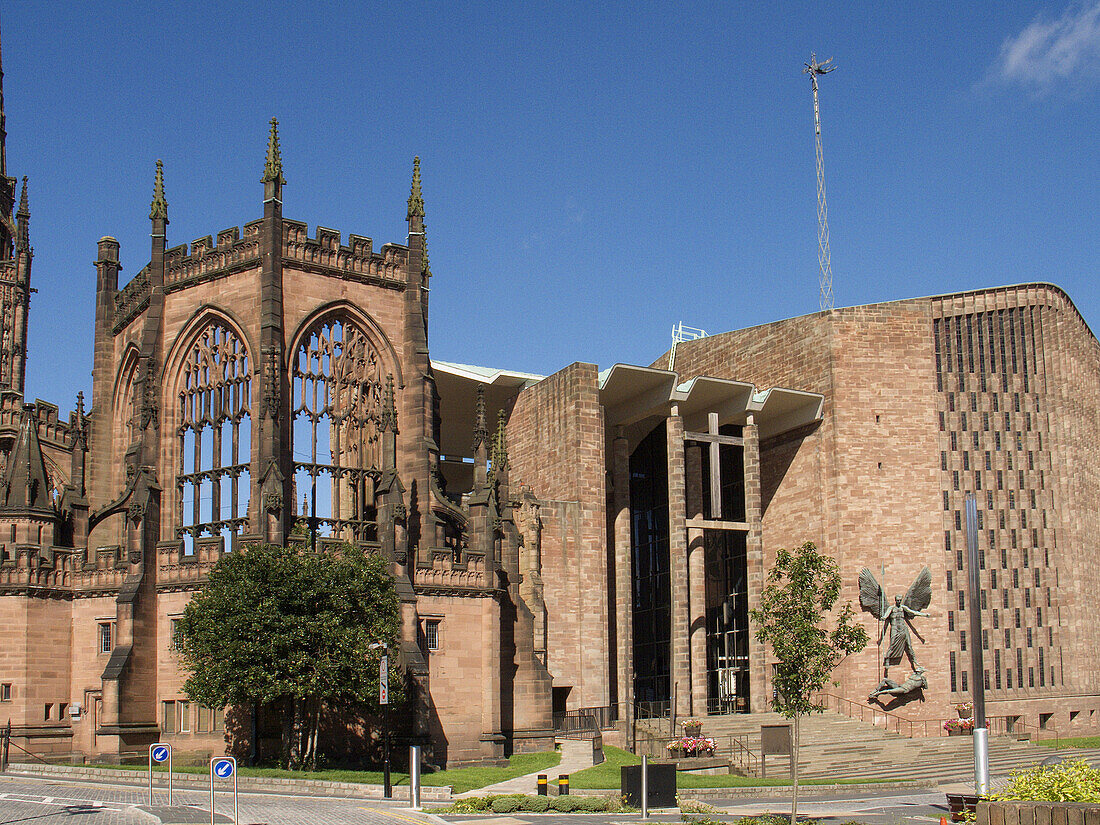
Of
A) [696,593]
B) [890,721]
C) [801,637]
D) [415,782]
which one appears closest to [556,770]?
[415,782]

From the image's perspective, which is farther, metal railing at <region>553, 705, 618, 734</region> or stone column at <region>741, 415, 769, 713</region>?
stone column at <region>741, 415, 769, 713</region>

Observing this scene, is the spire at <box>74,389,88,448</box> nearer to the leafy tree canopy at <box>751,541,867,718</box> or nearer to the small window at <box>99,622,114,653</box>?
the small window at <box>99,622,114,653</box>

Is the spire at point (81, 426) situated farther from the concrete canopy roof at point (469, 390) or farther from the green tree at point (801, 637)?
the green tree at point (801, 637)

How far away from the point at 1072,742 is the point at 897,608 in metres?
10.1

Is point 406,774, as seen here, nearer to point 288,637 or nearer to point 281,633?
point 288,637

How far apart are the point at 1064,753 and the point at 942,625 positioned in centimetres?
854

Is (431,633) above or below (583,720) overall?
above

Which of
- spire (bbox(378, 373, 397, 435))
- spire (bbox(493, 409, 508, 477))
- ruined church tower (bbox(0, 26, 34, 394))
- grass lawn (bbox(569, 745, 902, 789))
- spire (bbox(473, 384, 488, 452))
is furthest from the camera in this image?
ruined church tower (bbox(0, 26, 34, 394))

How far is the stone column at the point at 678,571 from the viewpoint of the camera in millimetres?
50000

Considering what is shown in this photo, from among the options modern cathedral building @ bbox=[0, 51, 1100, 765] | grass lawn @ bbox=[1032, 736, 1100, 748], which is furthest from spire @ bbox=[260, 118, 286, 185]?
grass lawn @ bbox=[1032, 736, 1100, 748]

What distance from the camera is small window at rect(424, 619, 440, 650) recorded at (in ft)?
135

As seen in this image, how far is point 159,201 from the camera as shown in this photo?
147 ft

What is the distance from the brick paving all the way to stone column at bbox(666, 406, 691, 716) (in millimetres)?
24319

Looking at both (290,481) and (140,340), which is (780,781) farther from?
(140,340)
